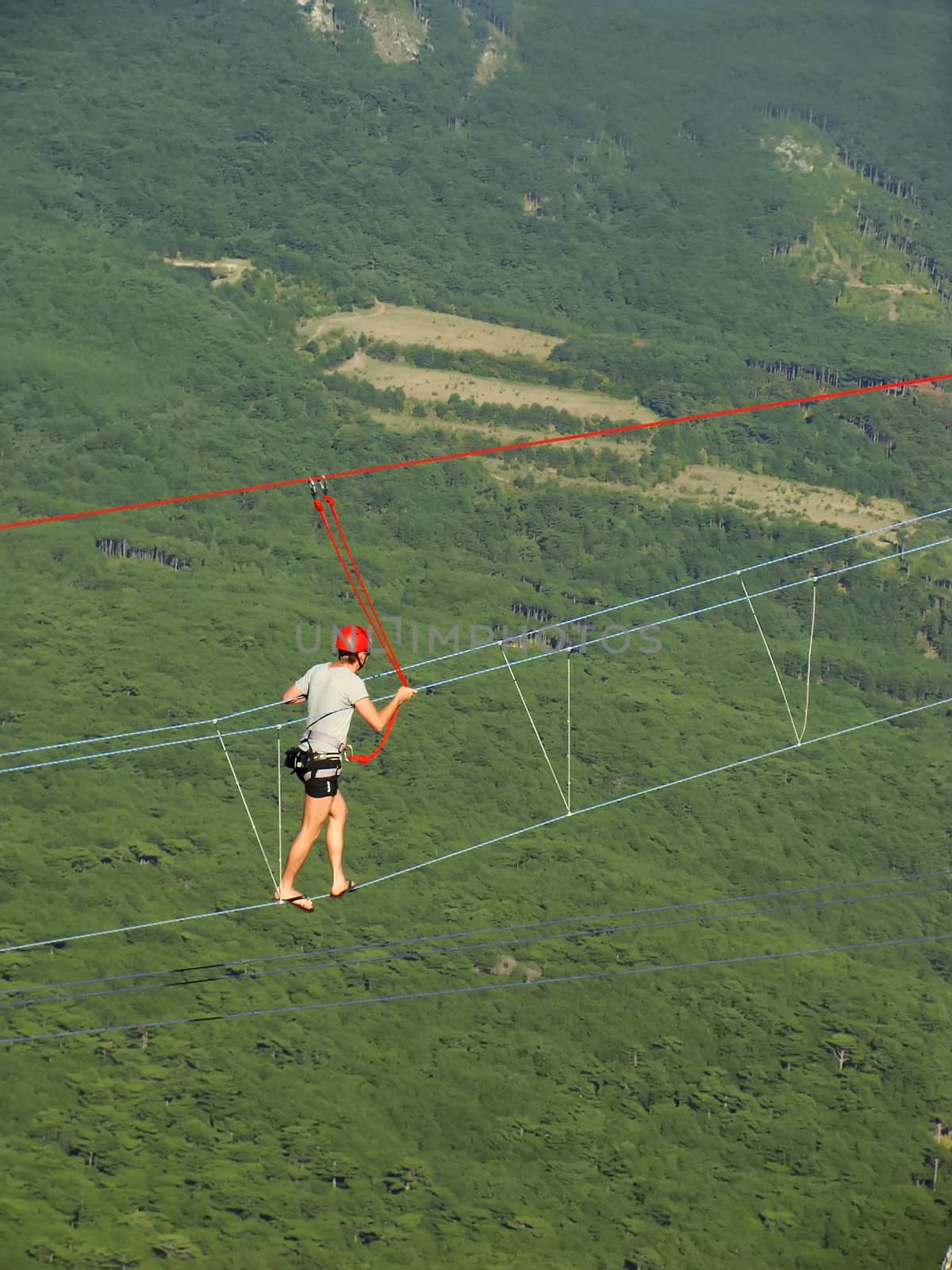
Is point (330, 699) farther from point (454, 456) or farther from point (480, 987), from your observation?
point (480, 987)

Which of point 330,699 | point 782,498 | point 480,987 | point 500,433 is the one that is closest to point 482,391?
point 500,433

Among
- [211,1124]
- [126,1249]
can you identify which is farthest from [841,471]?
[126,1249]

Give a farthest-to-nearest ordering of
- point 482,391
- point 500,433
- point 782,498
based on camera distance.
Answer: point 782,498, point 482,391, point 500,433

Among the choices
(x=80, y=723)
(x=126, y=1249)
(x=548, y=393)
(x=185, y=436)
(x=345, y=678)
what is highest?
(x=345, y=678)

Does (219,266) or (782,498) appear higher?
(219,266)

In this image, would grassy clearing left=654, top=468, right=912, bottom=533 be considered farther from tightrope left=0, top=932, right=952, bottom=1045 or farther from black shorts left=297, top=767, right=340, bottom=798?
black shorts left=297, top=767, right=340, bottom=798

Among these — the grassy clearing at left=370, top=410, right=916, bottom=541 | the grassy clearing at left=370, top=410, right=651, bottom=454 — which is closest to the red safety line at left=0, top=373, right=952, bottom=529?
the grassy clearing at left=370, top=410, right=651, bottom=454

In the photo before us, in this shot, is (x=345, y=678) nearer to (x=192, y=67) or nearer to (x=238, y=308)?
(x=238, y=308)
